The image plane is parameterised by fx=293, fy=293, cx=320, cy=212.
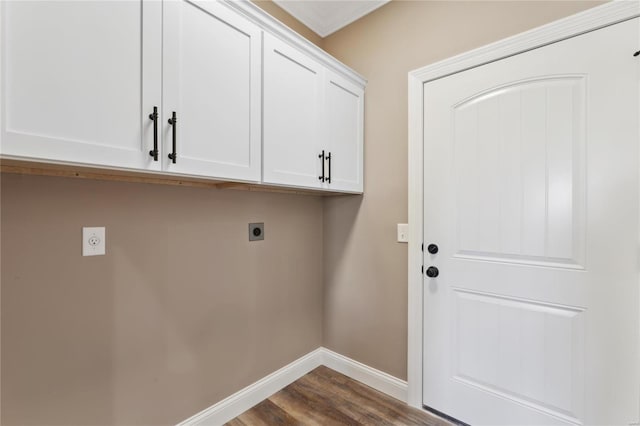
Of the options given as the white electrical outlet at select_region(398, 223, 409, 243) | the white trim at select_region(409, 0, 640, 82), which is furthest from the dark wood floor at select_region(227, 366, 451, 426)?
the white trim at select_region(409, 0, 640, 82)

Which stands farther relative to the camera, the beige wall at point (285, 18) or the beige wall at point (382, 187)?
the beige wall at point (285, 18)

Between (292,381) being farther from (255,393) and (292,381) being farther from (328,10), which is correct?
(328,10)

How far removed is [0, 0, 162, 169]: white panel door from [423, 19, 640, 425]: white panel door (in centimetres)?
151

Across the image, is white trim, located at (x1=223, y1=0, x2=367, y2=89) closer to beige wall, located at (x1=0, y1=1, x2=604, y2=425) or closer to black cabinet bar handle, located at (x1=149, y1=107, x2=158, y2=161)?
beige wall, located at (x1=0, y1=1, x2=604, y2=425)

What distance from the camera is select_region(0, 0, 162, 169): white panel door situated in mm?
852

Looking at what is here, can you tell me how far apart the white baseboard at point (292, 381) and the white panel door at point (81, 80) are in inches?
57.4

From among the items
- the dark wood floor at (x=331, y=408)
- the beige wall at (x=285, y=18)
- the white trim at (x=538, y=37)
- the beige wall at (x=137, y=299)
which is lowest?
the dark wood floor at (x=331, y=408)

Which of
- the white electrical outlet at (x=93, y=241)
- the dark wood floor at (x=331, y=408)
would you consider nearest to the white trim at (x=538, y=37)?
the white electrical outlet at (x=93, y=241)

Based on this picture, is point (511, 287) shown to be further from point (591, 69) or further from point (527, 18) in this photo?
point (527, 18)

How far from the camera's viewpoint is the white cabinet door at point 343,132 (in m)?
1.88

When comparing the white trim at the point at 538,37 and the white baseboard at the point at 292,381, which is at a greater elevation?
the white trim at the point at 538,37

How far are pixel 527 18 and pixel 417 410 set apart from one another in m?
2.31

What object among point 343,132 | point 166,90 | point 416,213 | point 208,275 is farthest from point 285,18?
point 208,275

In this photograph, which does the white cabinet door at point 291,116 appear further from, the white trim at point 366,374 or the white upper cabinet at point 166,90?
the white trim at point 366,374
